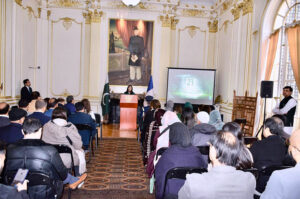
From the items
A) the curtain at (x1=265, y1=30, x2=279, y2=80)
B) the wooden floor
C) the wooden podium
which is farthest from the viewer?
the wooden podium

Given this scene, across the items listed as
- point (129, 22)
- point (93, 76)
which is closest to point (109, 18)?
point (129, 22)

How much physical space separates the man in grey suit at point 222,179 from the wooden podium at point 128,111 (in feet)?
22.1

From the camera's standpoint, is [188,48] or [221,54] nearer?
[221,54]

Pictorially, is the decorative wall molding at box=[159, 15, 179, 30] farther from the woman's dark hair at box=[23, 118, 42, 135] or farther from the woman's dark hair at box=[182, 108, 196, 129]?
the woman's dark hair at box=[23, 118, 42, 135]

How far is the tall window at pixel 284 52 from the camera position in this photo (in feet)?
20.8

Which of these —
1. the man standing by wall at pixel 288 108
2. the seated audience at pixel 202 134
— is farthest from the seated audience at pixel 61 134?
the man standing by wall at pixel 288 108

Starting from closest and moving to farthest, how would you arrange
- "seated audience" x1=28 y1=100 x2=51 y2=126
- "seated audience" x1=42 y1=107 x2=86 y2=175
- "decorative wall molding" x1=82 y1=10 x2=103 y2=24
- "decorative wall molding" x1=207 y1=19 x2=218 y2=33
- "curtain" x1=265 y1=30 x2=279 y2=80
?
"seated audience" x1=42 y1=107 x2=86 y2=175 < "seated audience" x1=28 y1=100 x2=51 y2=126 < "curtain" x1=265 y1=30 x2=279 y2=80 < "decorative wall molding" x1=82 y1=10 x2=103 y2=24 < "decorative wall molding" x1=207 y1=19 x2=218 y2=33

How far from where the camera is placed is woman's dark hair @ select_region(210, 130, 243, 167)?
165 centimetres

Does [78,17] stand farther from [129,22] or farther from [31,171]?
[31,171]

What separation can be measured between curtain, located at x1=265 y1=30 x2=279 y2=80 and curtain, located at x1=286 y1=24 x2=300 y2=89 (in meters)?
0.50

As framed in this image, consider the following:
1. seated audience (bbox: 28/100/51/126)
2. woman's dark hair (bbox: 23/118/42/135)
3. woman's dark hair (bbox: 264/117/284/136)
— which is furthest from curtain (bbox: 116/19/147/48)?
woman's dark hair (bbox: 23/118/42/135)

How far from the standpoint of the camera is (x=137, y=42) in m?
10.3

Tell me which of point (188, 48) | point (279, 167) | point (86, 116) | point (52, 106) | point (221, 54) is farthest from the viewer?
point (188, 48)

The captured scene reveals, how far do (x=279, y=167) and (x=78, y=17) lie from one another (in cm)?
942
